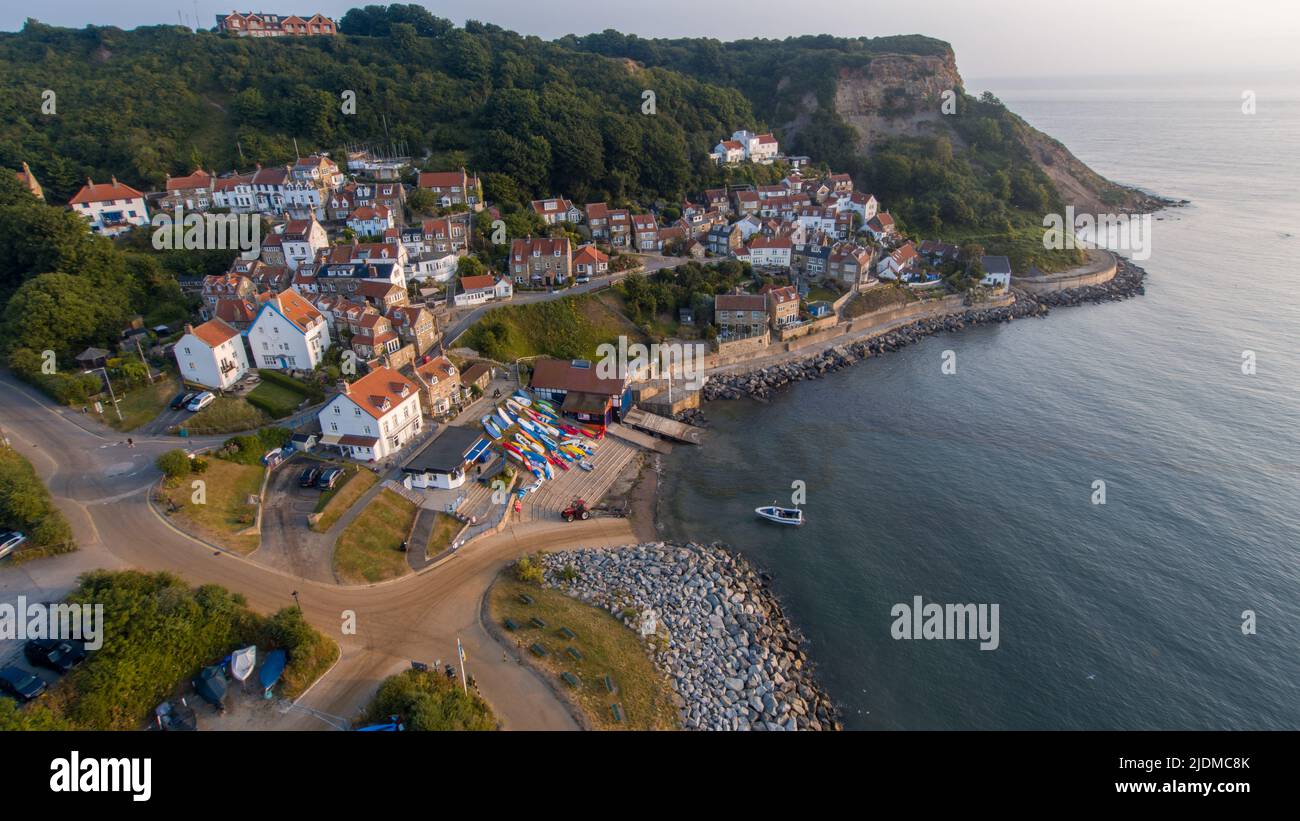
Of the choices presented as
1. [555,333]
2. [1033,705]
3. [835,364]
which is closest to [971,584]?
[1033,705]

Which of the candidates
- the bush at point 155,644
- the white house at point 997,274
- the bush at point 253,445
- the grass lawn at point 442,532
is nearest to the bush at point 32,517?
the bush at point 155,644

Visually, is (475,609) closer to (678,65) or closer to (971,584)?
(971,584)

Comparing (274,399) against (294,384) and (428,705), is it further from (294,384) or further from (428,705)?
(428,705)

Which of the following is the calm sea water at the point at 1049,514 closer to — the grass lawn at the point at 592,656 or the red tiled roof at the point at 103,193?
the grass lawn at the point at 592,656

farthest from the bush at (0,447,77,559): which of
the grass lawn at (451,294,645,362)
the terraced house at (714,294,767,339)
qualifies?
the terraced house at (714,294,767,339)
